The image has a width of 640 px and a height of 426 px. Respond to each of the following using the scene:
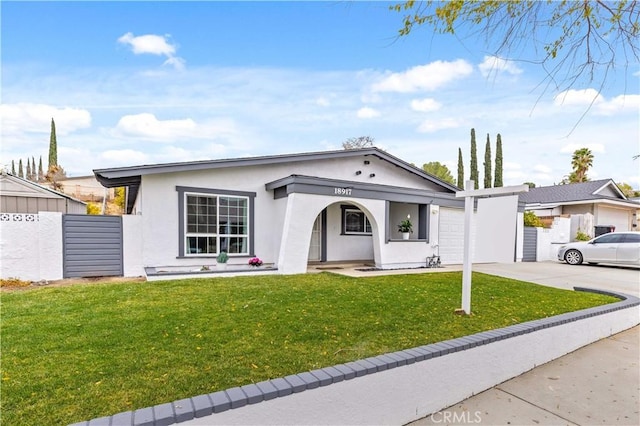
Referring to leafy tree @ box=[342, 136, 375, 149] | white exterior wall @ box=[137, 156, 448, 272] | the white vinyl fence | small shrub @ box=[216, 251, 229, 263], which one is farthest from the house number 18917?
leafy tree @ box=[342, 136, 375, 149]

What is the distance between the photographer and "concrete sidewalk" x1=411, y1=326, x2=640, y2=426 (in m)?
3.47

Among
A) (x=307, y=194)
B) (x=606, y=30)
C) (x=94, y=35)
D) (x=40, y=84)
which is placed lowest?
(x=307, y=194)

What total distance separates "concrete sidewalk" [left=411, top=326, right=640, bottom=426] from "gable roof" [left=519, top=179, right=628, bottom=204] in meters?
18.8

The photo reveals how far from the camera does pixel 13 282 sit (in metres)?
8.37

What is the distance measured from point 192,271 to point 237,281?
1691 millimetres

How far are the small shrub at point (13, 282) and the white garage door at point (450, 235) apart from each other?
43.3ft

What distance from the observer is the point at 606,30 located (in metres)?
4.39

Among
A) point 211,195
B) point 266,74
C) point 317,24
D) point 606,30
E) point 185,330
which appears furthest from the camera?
point 266,74

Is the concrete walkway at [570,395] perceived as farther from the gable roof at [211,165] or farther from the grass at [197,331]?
the gable roof at [211,165]

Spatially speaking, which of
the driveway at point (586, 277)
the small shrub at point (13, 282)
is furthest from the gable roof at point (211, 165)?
the driveway at point (586, 277)

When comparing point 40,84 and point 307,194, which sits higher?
point 40,84

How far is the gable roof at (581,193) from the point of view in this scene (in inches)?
866

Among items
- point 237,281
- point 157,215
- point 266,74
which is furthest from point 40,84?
point 237,281

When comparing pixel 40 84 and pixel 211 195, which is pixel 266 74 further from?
pixel 40 84
